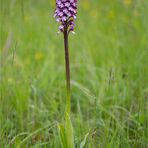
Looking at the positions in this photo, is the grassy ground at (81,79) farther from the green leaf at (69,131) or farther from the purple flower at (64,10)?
the purple flower at (64,10)

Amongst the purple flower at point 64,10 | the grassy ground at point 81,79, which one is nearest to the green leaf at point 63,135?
the grassy ground at point 81,79

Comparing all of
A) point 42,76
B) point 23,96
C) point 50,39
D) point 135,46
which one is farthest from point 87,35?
point 23,96

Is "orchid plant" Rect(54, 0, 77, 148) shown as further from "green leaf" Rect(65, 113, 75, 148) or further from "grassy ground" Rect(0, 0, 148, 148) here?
"grassy ground" Rect(0, 0, 148, 148)

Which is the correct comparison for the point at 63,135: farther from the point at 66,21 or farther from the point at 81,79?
the point at 81,79

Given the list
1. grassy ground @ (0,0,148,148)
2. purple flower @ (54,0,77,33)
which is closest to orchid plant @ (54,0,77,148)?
purple flower @ (54,0,77,33)

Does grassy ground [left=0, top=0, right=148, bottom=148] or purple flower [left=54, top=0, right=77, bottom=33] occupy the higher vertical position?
purple flower [left=54, top=0, right=77, bottom=33]

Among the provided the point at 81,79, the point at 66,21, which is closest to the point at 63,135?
the point at 66,21

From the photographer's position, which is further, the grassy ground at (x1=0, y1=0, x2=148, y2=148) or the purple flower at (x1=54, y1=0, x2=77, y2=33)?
the grassy ground at (x1=0, y1=0, x2=148, y2=148)

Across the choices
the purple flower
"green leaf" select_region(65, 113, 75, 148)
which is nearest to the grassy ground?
"green leaf" select_region(65, 113, 75, 148)
